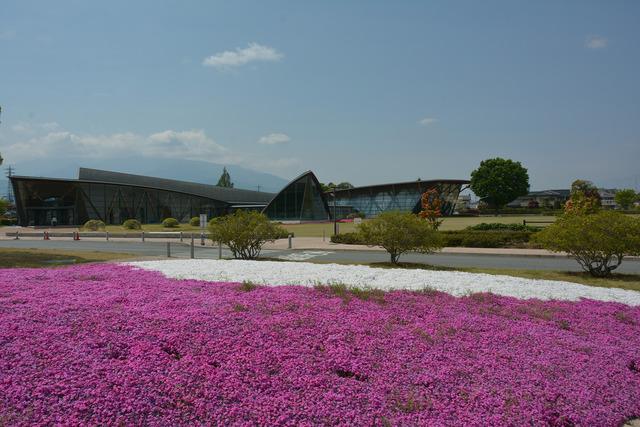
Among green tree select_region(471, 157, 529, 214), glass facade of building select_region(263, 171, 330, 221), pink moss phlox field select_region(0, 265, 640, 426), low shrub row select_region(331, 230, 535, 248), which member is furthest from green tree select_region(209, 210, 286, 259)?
green tree select_region(471, 157, 529, 214)

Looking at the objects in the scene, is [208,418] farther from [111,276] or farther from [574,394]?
[111,276]

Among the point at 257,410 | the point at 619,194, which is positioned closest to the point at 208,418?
the point at 257,410

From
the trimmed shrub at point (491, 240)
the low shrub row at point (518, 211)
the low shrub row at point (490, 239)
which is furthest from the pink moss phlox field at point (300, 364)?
the low shrub row at point (518, 211)

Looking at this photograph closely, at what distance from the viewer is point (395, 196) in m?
94.6

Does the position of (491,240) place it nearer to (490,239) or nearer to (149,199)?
(490,239)

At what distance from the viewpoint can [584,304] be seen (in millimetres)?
8445

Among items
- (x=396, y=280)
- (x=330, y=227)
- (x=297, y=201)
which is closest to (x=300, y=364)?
(x=396, y=280)

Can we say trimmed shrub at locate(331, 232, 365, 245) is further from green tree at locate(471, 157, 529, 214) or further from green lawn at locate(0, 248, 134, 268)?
green tree at locate(471, 157, 529, 214)

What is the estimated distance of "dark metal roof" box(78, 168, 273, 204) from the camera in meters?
75.0

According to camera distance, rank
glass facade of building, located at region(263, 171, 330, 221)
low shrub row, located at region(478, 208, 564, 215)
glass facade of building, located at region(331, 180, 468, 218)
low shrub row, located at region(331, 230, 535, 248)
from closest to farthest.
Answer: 1. low shrub row, located at region(331, 230, 535, 248)
2. glass facade of building, located at region(263, 171, 330, 221)
3. glass facade of building, located at region(331, 180, 468, 218)
4. low shrub row, located at region(478, 208, 564, 215)

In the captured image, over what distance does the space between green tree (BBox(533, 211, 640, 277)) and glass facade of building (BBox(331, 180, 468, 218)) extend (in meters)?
71.0

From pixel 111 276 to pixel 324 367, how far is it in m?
7.26

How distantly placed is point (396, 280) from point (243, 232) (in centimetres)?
1043

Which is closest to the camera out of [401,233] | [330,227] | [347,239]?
[401,233]
